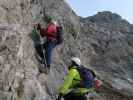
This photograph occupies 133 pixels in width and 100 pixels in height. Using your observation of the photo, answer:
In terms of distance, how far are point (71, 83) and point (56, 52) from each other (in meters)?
11.5

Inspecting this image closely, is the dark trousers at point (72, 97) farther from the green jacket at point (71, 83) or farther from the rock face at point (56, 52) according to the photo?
the rock face at point (56, 52)

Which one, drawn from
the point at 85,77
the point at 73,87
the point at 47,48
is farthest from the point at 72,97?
the point at 47,48

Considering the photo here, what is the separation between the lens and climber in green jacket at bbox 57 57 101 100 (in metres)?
15.9

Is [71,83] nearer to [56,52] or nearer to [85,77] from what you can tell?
[85,77]

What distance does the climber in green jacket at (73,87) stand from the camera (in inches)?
628

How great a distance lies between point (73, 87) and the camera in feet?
53.9

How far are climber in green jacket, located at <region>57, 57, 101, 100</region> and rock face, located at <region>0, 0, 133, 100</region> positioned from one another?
336 centimetres

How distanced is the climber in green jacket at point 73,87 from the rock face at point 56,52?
3356 millimetres

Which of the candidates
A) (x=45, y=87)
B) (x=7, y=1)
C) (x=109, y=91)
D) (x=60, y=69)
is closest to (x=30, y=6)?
(x=7, y=1)

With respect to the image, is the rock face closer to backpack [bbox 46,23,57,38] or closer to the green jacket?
backpack [bbox 46,23,57,38]

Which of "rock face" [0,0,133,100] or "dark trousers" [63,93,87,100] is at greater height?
"rock face" [0,0,133,100]

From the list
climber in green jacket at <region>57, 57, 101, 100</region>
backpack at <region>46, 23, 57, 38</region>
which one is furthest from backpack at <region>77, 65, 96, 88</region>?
backpack at <region>46, 23, 57, 38</region>

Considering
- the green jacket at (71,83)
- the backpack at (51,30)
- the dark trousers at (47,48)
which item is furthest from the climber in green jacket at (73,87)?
the dark trousers at (47,48)

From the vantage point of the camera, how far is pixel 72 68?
16.1 m
